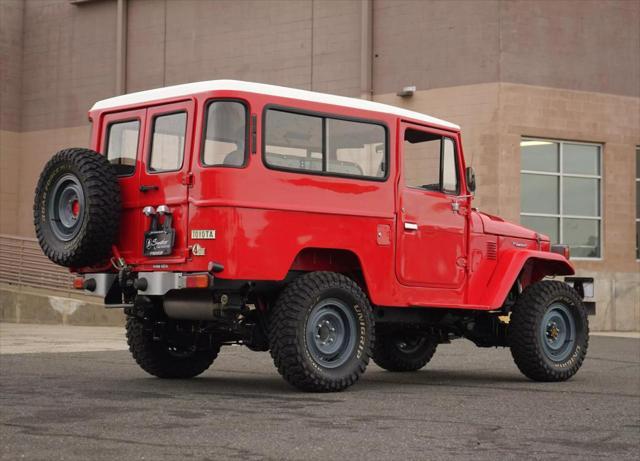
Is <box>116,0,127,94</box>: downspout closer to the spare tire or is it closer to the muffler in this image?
the spare tire

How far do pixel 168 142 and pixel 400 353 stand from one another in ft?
13.2

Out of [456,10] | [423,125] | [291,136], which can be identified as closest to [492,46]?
[456,10]

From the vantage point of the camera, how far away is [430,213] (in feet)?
38.0

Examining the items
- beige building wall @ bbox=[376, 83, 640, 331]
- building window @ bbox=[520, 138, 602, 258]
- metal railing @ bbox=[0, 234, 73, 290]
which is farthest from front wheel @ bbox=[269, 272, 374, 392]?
building window @ bbox=[520, 138, 602, 258]

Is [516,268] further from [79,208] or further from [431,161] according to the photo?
[79,208]

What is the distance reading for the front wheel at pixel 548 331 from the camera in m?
A: 12.0

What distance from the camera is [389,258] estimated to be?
1109 centimetres

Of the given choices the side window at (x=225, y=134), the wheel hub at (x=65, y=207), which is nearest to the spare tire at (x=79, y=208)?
the wheel hub at (x=65, y=207)

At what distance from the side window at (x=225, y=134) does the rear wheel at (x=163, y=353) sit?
209 cm

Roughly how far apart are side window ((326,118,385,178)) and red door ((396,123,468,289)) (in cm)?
28

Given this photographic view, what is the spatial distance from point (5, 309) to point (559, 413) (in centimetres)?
1697

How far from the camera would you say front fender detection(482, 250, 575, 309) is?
12078mm

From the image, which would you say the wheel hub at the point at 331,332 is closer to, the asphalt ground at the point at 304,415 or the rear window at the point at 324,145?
the asphalt ground at the point at 304,415

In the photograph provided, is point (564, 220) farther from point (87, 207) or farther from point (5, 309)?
point (87, 207)
